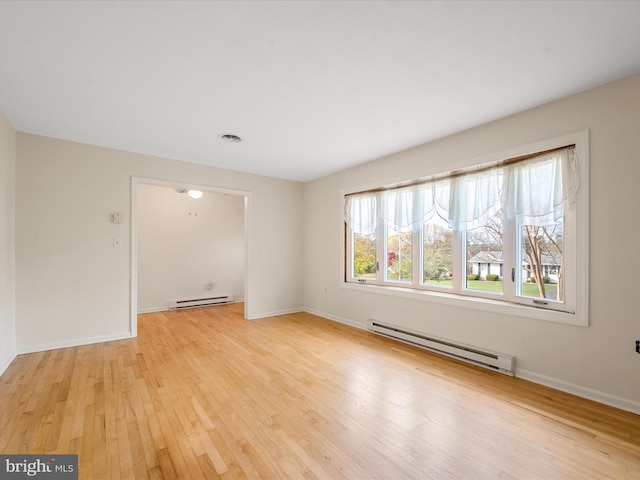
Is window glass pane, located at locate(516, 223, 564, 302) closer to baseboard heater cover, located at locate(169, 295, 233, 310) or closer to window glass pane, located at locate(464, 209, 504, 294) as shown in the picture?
window glass pane, located at locate(464, 209, 504, 294)

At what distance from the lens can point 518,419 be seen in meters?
2.10

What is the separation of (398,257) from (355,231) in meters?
0.93

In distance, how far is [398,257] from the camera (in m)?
4.27

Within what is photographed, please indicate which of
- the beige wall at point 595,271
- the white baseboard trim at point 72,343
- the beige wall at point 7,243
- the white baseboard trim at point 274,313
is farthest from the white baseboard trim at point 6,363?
the beige wall at point 595,271

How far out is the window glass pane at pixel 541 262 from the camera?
106 inches

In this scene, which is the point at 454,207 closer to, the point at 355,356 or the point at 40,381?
Result: the point at 355,356

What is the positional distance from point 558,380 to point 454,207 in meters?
1.96

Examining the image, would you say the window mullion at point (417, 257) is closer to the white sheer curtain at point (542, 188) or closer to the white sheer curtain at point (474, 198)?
the white sheer curtain at point (474, 198)

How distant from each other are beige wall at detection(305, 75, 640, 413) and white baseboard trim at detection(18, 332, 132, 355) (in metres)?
4.35

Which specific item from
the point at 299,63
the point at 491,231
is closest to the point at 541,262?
the point at 491,231

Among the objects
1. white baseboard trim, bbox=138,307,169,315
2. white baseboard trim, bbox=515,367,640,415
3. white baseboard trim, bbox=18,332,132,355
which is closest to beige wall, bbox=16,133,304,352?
white baseboard trim, bbox=18,332,132,355

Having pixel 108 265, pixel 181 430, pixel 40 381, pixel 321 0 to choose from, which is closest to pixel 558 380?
pixel 181 430
